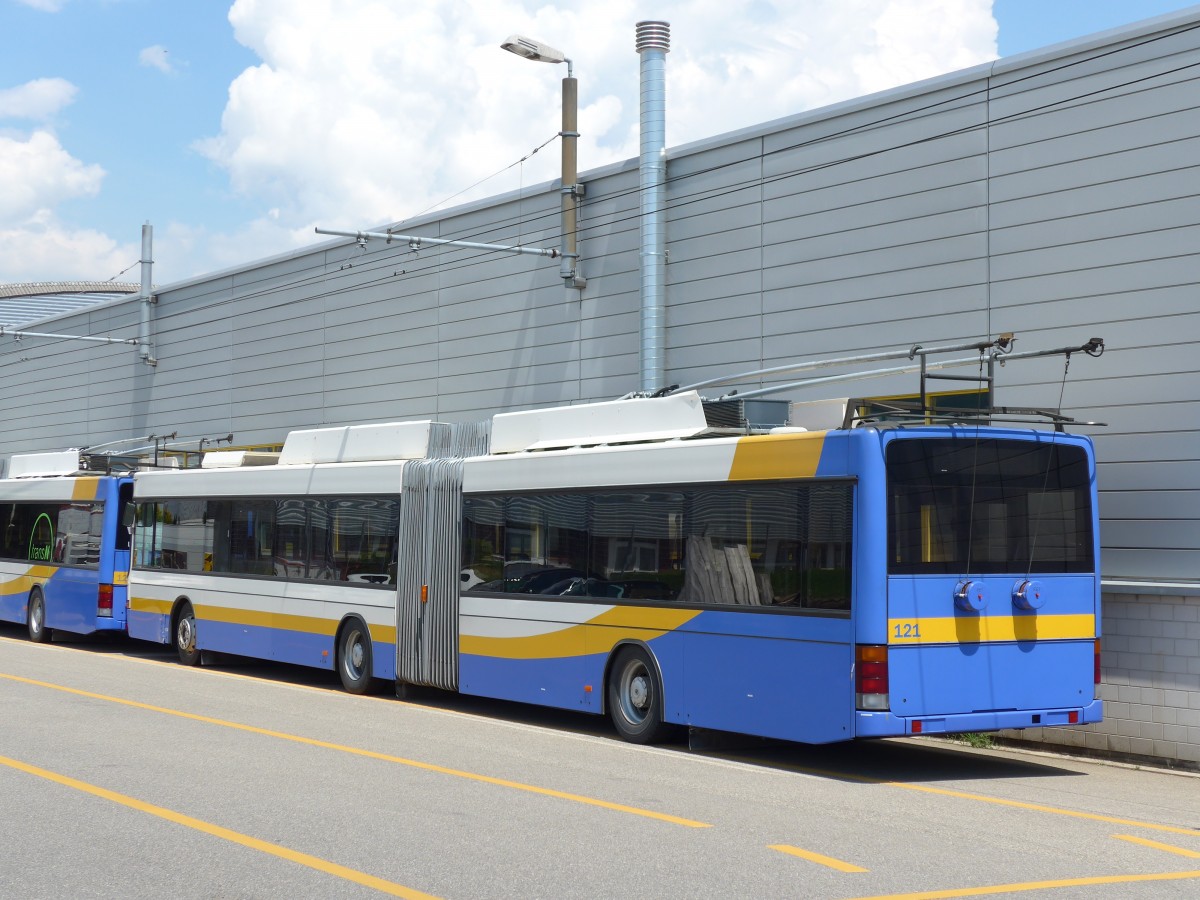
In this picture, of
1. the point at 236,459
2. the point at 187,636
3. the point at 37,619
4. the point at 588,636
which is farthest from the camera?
the point at 37,619

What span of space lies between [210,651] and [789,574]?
12.5 meters

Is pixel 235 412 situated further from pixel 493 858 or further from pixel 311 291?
pixel 493 858

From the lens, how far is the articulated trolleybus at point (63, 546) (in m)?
24.3

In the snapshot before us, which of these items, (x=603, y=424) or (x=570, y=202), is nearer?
(x=603, y=424)

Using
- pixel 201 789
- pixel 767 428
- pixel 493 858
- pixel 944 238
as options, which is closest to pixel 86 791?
pixel 201 789

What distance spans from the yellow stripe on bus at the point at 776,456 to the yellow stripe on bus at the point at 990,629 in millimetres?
1433

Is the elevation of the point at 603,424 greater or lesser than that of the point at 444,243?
lesser

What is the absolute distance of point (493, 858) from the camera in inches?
308

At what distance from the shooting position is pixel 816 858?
315 inches

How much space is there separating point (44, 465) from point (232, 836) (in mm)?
20699

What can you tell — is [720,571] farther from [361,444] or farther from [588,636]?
[361,444]

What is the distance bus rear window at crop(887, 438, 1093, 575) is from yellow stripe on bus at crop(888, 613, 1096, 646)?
1.26ft

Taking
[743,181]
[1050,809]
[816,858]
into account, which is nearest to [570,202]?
[743,181]

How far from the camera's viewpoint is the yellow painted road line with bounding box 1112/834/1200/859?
8577mm
